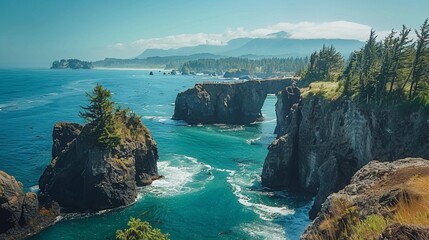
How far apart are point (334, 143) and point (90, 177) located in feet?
160

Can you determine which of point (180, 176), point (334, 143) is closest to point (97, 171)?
point (180, 176)

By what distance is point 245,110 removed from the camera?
163500 millimetres

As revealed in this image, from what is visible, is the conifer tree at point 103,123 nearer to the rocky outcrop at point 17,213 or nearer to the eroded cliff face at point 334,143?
the rocky outcrop at point 17,213

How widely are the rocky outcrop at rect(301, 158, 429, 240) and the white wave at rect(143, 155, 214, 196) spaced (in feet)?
177

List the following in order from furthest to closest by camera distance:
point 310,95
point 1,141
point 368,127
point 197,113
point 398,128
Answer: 1. point 197,113
2. point 1,141
3. point 310,95
4. point 368,127
5. point 398,128

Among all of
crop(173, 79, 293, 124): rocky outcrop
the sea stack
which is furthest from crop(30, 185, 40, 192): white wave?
crop(173, 79, 293, 124): rocky outcrop

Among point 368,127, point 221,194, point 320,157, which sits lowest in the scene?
point 221,194

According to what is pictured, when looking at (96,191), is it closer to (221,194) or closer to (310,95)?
(221,194)

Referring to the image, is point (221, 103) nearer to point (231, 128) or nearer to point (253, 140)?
point (231, 128)

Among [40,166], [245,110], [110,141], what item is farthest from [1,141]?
[245,110]

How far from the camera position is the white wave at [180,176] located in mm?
77062

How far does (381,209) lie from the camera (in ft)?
64.1

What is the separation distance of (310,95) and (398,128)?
27.4 meters

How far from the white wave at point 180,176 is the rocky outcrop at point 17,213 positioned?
73.6 ft
